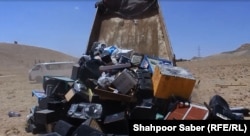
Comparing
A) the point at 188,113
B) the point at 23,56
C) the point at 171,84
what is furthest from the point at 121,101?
the point at 23,56

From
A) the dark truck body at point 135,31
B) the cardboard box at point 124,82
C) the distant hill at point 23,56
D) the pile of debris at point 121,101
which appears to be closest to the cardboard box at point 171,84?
the pile of debris at point 121,101

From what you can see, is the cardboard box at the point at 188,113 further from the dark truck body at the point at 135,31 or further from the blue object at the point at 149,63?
the dark truck body at the point at 135,31

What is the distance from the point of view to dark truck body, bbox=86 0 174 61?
10.2 metres

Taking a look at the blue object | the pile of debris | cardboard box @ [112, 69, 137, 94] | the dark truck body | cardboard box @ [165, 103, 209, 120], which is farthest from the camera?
the dark truck body

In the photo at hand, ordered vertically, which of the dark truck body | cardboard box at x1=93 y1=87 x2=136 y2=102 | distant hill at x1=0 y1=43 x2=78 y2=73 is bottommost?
distant hill at x1=0 y1=43 x2=78 y2=73

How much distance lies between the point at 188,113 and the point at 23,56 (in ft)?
205

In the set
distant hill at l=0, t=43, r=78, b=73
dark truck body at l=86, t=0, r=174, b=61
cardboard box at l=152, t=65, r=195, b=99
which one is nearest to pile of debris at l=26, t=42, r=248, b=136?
cardboard box at l=152, t=65, r=195, b=99

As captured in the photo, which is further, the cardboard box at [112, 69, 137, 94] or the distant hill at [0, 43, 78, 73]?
the distant hill at [0, 43, 78, 73]

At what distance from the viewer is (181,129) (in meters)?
5.31

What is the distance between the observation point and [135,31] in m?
10.7

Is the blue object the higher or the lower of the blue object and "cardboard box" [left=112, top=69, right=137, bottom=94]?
the higher

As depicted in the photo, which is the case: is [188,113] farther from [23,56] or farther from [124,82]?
[23,56]

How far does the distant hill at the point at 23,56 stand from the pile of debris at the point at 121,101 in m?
48.4

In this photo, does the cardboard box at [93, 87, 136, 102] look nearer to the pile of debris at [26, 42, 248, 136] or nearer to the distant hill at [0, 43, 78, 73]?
the pile of debris at [26, 42, 248, 136]
